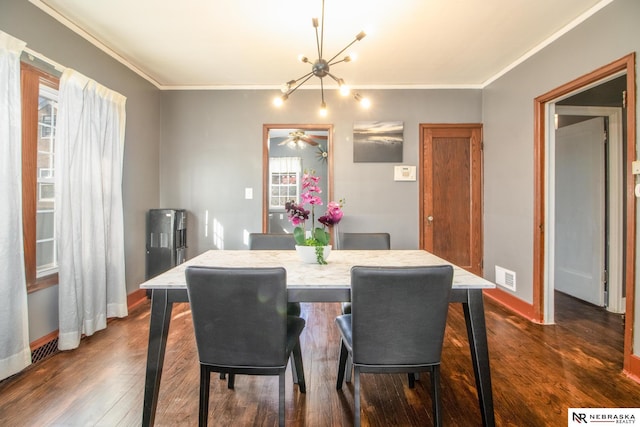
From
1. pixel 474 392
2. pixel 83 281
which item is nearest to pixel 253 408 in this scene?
pixel 474 392

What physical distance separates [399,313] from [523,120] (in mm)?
2754

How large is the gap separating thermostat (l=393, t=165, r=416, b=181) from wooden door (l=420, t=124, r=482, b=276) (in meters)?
0.11

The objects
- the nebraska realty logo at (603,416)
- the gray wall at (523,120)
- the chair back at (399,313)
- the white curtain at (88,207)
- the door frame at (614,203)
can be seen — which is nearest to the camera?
the chair back at (399,313)

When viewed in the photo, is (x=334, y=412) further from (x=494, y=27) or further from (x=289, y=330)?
(x=494, y=27)

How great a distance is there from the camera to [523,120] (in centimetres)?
294

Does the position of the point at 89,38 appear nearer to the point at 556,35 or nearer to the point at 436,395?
the point at 436,395

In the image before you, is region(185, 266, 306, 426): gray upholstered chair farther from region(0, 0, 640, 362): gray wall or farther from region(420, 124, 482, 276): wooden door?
region(420, 124, 482, 276): wooden door

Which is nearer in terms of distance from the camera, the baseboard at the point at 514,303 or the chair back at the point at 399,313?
the chair back at the point at 399,313

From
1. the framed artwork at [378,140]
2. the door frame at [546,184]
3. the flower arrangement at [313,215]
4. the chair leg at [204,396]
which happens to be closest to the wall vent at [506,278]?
the door frame at [546,184]

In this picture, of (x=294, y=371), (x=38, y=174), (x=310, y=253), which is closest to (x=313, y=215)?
(x=310, y=253)

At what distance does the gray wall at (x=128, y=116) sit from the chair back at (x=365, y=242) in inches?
88.5

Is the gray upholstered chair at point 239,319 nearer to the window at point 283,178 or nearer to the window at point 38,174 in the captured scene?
the window at point 38,174

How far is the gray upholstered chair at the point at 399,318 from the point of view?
3.82 feet

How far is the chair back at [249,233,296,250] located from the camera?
235 cm
